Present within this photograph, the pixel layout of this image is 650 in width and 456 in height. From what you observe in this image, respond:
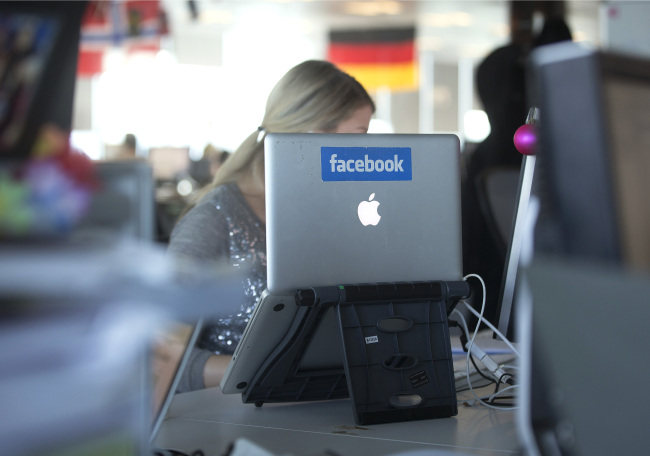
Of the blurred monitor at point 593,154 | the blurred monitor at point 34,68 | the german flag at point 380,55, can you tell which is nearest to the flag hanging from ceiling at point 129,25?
the german flag at point 380,55

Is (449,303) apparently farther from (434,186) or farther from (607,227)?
(607,227)

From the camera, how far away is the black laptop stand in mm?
1050

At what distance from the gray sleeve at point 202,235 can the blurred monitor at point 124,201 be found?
3.36 feet

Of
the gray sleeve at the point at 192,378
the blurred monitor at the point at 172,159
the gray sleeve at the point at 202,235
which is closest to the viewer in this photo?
the gray sleeve at the point at 192,378

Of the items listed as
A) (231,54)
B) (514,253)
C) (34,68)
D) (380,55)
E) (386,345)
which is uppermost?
(231,54)

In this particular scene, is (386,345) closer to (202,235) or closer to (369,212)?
(369,212)

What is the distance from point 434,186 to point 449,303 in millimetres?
192

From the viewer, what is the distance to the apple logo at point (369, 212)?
109 centimetres

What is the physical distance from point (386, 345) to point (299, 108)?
0.82 m

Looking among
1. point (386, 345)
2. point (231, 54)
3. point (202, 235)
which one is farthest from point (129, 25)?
point (386, 345)

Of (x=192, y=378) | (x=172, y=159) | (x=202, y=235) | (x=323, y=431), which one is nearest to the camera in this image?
(x=323, y=431)

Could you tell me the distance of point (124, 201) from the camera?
523 mm

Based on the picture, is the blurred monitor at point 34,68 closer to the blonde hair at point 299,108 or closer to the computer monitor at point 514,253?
the computer monitor at point 514,253

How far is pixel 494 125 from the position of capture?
7.84ft
